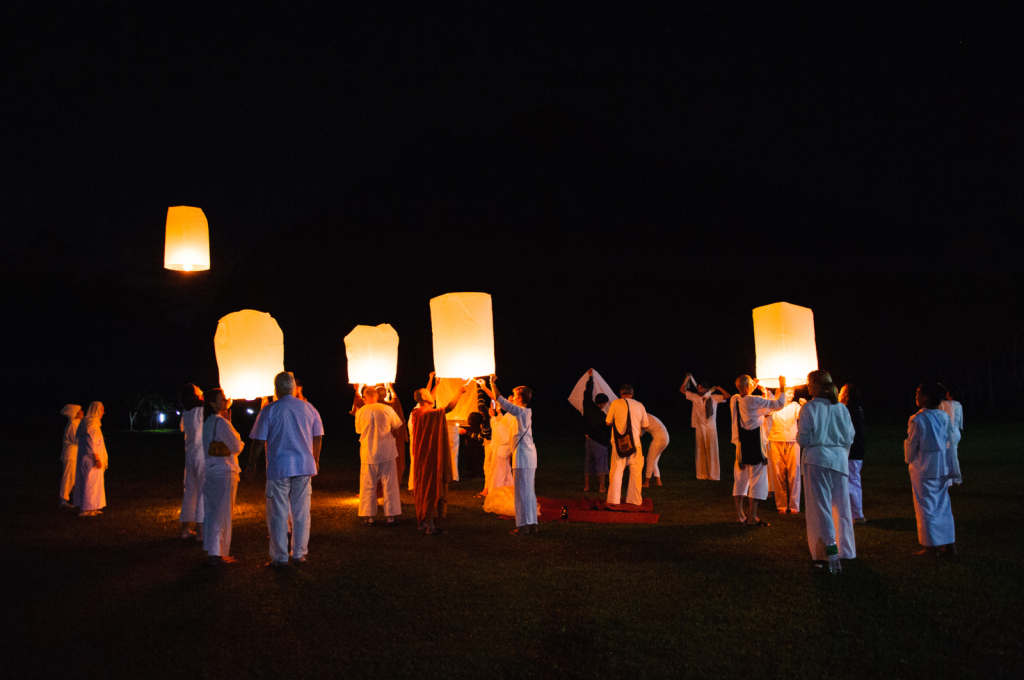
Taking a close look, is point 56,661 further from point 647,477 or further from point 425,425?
point 647,477

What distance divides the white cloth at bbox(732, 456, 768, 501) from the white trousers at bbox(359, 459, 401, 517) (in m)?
4.42

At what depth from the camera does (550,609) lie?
5582 mm

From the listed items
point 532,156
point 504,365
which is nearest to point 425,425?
point 504,365

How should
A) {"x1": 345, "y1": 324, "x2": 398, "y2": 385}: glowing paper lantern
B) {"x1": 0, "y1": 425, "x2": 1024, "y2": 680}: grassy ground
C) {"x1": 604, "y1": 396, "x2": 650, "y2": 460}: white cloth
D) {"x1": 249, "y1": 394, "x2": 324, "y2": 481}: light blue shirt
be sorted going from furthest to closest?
{"x1": 345, "y1": 324, "x2": 398, "y2": 385}: glowing paper lantern → {"x1": 604, "y1": 396, "x2": 650, "y2": 460}: white cloth → {"x1": 249, "y1": 394, "x2": 324, "y2": 481}: light blue shirt → {"x1": 0, "y1": 425, "x2": 1024, "y2": 680}: grassy ground

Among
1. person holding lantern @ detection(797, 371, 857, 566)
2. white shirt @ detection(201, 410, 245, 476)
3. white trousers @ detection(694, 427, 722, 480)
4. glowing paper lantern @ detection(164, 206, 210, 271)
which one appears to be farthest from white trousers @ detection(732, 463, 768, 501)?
glowing paper lantern @ detection(164, 206, 210, 271)

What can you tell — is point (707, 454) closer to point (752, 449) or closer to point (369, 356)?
point (752, 449)

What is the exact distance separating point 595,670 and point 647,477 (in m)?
8.68

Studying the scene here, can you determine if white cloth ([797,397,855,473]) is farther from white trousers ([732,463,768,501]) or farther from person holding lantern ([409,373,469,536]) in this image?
person holding lantern ([409,373,469,536])

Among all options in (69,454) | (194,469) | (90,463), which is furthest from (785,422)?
(69,454)

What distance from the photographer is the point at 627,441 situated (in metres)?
10.4

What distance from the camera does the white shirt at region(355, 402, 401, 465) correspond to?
9.41 metres

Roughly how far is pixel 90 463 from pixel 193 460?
280cm

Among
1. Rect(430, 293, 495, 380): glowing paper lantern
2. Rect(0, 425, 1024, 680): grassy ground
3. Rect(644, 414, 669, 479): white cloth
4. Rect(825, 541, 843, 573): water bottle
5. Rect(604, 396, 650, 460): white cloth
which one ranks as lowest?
Rect(0, 425, 1024, 680): grassy ground

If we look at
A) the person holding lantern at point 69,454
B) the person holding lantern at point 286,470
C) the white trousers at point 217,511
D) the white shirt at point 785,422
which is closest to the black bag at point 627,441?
the white shirt at point 785,422
